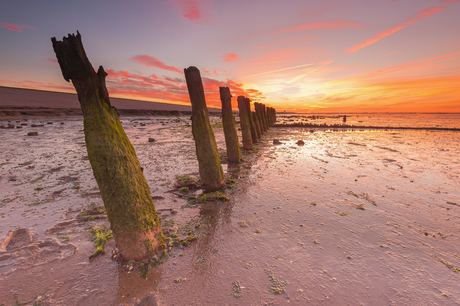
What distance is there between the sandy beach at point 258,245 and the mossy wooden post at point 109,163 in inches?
18.5

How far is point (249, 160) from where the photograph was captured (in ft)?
35.5

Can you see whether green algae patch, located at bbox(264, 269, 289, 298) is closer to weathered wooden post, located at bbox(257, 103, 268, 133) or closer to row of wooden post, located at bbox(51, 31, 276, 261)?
row of wooden post, located at bbox(51, 31, 276, 261)

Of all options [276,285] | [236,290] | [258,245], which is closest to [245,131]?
[258,245]

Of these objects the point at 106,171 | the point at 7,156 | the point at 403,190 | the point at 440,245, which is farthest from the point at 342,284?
the point at 7,156

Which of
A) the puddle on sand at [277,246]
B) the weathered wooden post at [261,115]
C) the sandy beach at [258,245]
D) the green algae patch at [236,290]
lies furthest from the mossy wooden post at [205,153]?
the weathered wooden post at [261,115]

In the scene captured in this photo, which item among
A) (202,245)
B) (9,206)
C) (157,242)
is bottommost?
(202,245)

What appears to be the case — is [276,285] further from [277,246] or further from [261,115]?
[261,115]

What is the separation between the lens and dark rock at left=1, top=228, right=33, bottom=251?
11.2 feet

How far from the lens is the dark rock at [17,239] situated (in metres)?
3.40

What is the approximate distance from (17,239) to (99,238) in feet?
5.10

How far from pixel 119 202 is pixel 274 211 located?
3684 mm

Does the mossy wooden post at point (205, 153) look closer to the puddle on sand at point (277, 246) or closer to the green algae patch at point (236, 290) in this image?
the puddle on sand at point (277, 246)

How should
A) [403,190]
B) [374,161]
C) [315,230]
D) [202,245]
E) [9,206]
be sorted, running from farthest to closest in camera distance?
[374,161]
[403,190]
[9,206]
[315,230]
[202,245]

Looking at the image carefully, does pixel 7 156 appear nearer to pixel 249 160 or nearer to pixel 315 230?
pixel 249 160
